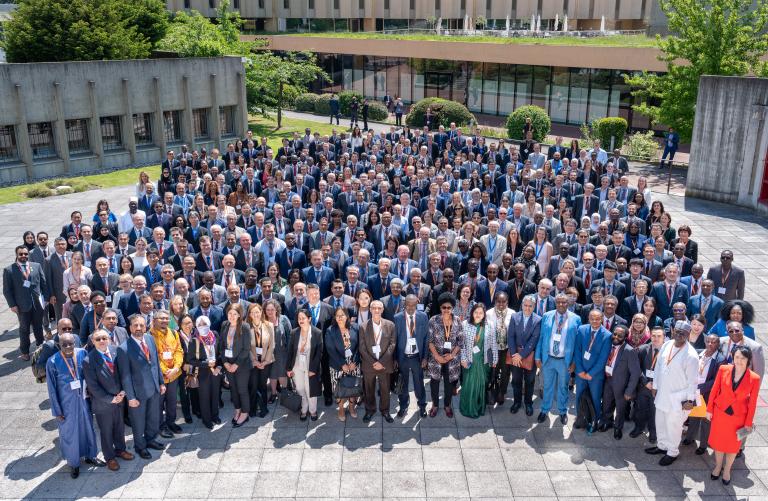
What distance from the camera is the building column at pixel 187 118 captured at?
2678 centimetres

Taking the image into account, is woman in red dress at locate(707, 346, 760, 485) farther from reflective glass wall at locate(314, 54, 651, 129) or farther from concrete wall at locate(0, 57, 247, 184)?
reflective glass wall at locate(314, 54, 651, 129)

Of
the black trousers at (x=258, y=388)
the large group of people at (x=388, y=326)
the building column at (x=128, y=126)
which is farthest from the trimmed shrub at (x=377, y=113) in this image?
the black trousers at (x=258, y=388)

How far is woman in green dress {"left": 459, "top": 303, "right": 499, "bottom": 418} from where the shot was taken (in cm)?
902

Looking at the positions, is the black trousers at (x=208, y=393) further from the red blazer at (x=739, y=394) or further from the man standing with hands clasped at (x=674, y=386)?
the red blazer at (x=739, y=394)

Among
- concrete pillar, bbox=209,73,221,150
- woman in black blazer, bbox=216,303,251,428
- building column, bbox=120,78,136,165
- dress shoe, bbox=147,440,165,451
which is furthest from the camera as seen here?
concrete pillar, bbox=209,73,221,150

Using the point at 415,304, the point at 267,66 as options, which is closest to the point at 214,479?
the point at 415,304

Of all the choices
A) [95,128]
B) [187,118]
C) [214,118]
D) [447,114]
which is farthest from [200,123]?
[447,114]

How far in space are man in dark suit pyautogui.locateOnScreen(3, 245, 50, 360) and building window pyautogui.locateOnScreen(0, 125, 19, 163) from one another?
14679mm

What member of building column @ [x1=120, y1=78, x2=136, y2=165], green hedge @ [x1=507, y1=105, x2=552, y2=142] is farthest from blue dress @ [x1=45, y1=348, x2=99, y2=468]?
green hedge @ [x1=507, y1=105, x2=552, y2=142]

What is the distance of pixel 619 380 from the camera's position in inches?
336

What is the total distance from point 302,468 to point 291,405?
1.24m

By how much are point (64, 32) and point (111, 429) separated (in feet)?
80.2

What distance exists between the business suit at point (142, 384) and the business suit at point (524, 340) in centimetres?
458

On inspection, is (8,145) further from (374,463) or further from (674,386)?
(674,386)
